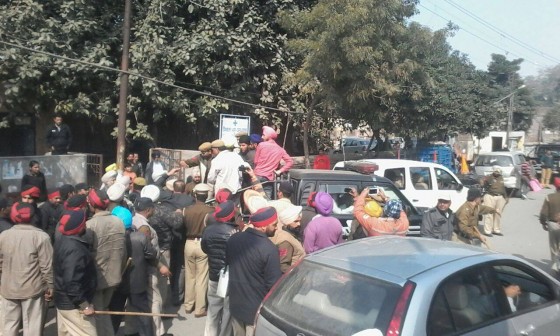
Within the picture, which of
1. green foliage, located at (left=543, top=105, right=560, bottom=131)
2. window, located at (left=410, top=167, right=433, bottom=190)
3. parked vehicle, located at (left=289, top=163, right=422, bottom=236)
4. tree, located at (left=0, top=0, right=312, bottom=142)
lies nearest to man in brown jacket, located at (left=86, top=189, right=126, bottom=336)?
parked vehicle, located at (left=289, top=163, right=422, bottom=236)

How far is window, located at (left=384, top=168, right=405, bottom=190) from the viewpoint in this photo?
37.8 feet

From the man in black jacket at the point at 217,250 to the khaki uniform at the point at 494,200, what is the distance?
957 centimetres

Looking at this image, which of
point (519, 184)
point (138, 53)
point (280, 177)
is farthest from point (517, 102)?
point (280, 177)

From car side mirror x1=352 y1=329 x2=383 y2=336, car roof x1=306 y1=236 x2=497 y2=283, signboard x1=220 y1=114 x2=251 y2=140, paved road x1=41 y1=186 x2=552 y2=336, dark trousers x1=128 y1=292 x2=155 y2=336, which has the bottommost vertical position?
paved road x1=41 y1=186 x2=552 y2=336

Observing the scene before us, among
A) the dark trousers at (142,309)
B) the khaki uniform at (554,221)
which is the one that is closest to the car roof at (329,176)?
the khaki uniform at (554,221)

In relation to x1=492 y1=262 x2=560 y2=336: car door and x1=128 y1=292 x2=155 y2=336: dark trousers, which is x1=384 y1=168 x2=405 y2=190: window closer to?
x1=128 y1=292 x2=155 y2=336: dark trousers

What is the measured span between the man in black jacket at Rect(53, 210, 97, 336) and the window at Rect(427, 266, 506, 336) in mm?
3113

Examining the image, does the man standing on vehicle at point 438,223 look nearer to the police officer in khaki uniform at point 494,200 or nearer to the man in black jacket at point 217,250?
the man in black jacket at point 217,250

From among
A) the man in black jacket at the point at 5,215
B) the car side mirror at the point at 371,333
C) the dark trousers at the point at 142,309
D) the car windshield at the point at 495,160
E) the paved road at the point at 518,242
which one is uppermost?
the car windshield at the point at 495,160

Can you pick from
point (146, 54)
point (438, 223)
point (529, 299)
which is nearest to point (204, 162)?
point (438, 223)

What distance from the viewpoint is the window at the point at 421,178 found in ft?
39.4

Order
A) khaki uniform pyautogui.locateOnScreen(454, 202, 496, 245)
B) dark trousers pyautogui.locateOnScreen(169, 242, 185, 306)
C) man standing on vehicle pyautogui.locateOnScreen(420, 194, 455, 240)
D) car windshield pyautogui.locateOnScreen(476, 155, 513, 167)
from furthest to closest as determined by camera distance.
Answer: car windshield pyautogui.locateOnScreen(476, 155, 513, 167), khaki uniform pyautogui.locateOnScreen(454, 202, 496, 245), man standing on vehicle pyautogui.locateOnScreen(420, 194, 455, 240), dark trousers pyautogui.locateOnScreen(169, 242, 185, 306)

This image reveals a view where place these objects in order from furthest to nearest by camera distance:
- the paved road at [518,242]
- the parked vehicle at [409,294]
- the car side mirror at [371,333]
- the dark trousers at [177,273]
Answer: the dark trousers at [177,273] < the paved road at [518,242] < the parked vehicle at [409,294] < the car side mirror at [371,333]

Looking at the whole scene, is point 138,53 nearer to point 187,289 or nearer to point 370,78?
point 370,78
